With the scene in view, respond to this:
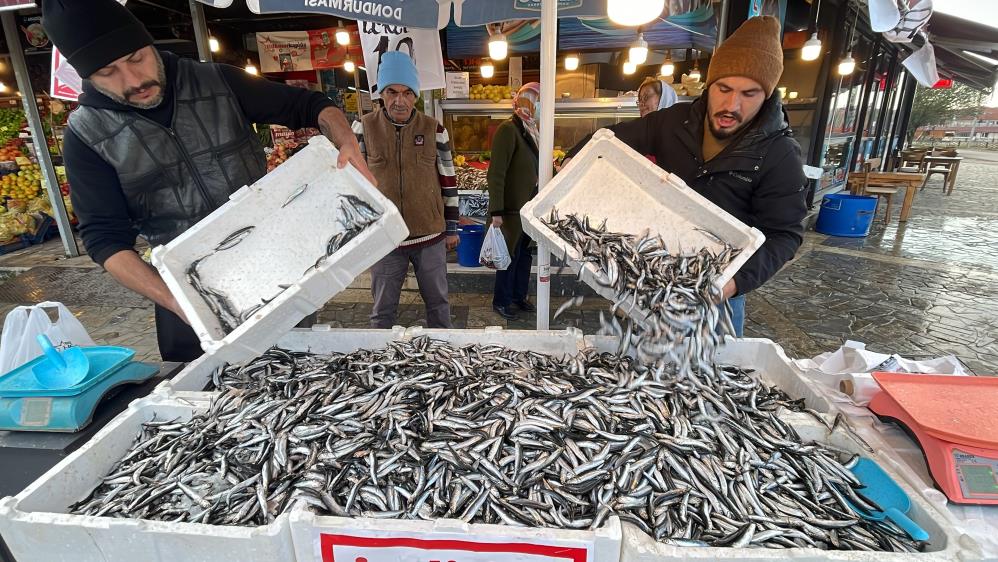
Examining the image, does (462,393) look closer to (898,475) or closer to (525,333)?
(525,333)

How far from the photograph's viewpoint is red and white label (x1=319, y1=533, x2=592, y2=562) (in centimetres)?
132

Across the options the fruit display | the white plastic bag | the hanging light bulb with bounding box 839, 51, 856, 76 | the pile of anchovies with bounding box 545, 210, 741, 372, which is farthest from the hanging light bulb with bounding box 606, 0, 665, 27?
the hanging light bulb with bounding box 839, 51, 856, 76

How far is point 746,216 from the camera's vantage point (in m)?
2.67

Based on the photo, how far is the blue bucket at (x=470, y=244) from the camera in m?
6.24

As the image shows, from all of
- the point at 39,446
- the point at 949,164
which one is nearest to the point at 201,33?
the point at 39,446

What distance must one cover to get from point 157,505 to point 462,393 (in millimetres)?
1150

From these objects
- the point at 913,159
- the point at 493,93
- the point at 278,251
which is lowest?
the point at 913,159

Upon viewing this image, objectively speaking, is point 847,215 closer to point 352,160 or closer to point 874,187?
point 874,187

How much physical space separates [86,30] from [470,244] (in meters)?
4.56

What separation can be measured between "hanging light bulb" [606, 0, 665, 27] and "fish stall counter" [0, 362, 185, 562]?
3.30 meters

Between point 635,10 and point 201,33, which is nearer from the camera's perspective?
point 635,10

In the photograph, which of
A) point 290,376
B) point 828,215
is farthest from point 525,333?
point 828,215

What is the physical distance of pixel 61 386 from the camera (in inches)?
82.1

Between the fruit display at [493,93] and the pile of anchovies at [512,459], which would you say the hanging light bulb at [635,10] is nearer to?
the pile of anchovies at [512,459]
